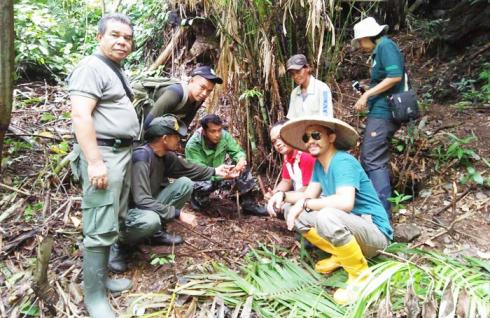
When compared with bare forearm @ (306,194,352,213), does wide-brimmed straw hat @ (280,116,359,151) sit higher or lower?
higher

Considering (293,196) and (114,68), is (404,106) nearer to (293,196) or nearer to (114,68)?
(293,196)

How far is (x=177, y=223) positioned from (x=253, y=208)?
2.60ft

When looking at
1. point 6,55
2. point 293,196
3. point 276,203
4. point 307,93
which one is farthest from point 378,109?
point 6,55

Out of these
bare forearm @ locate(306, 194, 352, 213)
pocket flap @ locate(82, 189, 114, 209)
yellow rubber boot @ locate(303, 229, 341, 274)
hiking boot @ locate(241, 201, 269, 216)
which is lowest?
hiking boot @ locate(241, 201, 269, 216)

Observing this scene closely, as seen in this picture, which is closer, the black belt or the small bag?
the black belt

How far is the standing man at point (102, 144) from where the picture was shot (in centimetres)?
262

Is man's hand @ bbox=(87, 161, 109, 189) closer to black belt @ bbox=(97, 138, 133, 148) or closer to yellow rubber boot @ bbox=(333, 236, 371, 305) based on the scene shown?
black belt @ bbox=(97, 138, 133, 148)

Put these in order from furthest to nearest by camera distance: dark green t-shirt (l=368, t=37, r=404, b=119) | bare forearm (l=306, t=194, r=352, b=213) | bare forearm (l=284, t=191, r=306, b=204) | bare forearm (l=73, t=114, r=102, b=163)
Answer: dark green t-shirt (l=368, t=37, r=404, b=119) < bare forearm (l=284, t=191, r=306, b=204) < bare forearm (l=306, t=194, r=352, b=213) < bare forearm (l=73, t=114, r=102, b=163)

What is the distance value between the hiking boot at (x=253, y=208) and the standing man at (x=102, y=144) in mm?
1687

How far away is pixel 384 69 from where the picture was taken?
13.1 feet

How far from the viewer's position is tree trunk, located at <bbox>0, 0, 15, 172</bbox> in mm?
2770

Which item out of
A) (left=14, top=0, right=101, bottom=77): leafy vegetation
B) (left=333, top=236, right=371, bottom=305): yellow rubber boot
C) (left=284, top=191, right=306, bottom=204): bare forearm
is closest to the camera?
(left=333, top=236, right=371, bottom=305): yellow rubber boot

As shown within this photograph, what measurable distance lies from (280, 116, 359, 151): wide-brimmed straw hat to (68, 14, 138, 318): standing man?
1145 mm

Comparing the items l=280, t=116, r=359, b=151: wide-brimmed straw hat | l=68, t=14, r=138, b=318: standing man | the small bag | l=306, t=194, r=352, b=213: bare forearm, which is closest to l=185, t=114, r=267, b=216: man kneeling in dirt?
l=280, t=116, r=359, b=151: wide-brimmed straw hat
